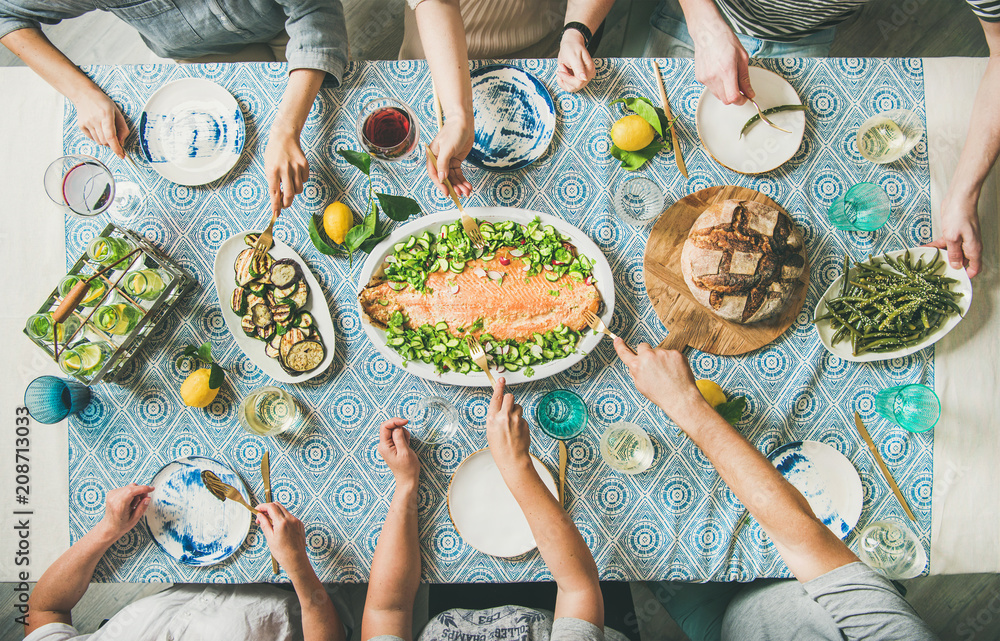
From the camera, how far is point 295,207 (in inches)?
78.7

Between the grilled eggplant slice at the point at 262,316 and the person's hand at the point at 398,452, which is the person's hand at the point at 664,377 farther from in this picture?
the grilled eggplant slice at the point at 262,316

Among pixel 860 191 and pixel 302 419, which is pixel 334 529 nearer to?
pixel 302 419

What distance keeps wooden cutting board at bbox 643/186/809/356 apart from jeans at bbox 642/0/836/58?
0.81 m

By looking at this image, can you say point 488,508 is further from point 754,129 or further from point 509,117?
point 754,129

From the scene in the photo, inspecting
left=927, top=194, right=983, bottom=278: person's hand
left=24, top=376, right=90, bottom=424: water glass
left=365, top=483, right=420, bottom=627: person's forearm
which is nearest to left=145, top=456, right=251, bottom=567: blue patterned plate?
left=24, top=376, right=90, bottom=424: water glass

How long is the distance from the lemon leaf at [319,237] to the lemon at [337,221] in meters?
0.04

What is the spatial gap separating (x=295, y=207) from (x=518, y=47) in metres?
1.21

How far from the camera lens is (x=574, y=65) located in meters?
1.93

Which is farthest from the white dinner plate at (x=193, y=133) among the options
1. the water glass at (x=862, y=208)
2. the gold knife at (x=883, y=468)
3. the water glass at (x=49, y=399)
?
the gold knife at (x=883, y=468)

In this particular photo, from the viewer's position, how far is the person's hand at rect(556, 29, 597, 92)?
6.31 feet

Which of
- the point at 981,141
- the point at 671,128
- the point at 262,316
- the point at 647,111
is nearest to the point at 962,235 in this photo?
the point at 981,141

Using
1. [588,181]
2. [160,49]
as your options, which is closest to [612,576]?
[588,181]

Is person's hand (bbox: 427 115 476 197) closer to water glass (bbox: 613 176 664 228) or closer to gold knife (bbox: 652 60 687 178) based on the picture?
water glass (bbox: 613 176 664 228)

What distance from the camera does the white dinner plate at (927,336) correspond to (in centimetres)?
189
